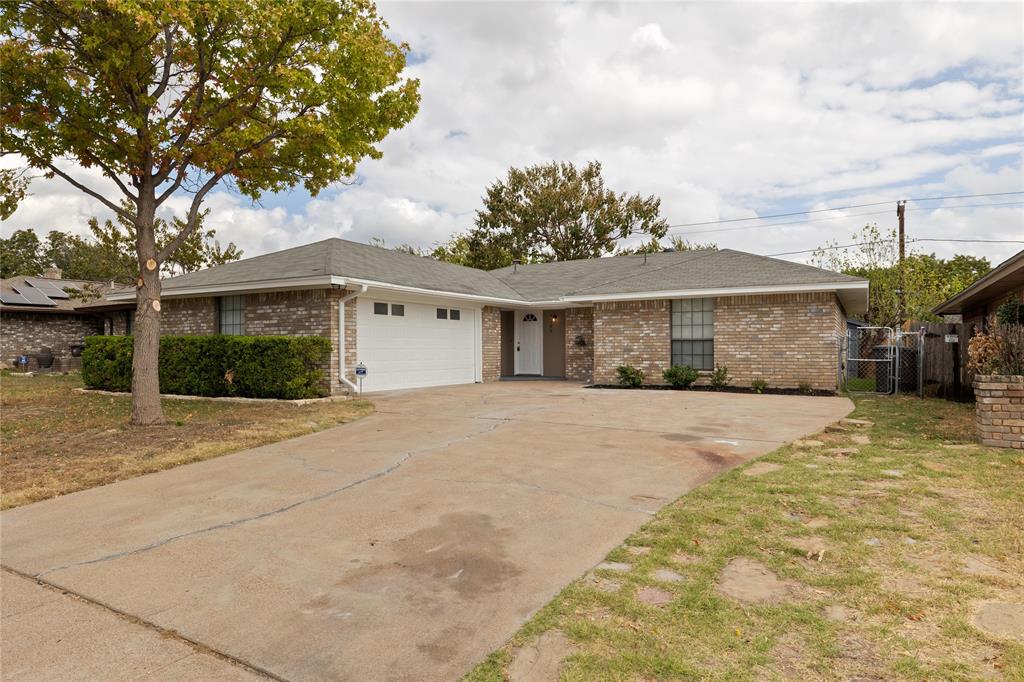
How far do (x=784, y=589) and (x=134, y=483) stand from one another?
19.3ft

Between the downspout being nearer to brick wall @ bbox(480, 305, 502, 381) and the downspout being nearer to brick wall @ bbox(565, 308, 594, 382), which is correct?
brick wall @ bbox(480, 305, 502, 381)

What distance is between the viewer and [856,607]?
2803mm

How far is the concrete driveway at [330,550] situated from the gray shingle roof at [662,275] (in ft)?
24.8

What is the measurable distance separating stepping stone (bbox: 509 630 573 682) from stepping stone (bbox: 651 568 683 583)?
802mm

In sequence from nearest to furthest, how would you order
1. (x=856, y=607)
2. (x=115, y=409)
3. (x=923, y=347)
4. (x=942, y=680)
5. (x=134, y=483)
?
(x=942, y=680), (x=856, y=607), (x=134, y=483), (x=115, y=409), (x=923, y=347)

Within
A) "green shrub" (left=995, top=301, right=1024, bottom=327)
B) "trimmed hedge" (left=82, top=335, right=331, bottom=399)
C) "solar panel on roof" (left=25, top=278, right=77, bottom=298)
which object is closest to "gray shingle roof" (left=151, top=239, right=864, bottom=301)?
"trimmed hedge" (left=82, top=335, right=331, bottom=399)

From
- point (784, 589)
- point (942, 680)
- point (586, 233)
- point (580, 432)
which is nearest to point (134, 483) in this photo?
point (580, 432)

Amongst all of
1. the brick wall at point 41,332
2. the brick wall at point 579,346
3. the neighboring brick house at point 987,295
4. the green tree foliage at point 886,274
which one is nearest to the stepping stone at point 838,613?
the neighboring brick house at point 987,295

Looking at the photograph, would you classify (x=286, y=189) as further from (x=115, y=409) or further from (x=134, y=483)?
→ (x=134, y=483)

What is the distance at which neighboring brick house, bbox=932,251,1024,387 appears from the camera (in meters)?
8.59

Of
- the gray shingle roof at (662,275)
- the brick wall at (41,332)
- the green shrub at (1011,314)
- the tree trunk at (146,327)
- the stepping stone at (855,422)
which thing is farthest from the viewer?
the brick wall at (41,332)

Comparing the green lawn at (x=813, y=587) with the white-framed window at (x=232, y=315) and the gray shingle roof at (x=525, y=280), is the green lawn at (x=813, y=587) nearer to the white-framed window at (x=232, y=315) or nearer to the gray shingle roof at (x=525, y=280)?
the gray shingle roof at (x=525, y=280)

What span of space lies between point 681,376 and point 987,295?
21.6ft

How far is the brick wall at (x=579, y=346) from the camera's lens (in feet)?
57.4
